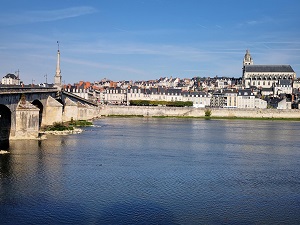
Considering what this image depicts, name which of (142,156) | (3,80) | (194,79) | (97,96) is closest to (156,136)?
(142,156)

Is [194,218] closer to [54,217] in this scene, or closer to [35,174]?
[54,217]

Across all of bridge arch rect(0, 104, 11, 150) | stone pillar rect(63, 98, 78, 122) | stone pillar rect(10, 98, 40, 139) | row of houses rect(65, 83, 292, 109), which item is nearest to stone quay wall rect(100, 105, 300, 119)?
row of houses rect(65, 83, 292, 109)

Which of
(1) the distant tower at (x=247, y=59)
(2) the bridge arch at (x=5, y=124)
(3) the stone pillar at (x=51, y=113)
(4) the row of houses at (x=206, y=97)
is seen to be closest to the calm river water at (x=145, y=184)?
(2) the bridge arch at (x=5, y=124)

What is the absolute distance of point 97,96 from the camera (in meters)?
101

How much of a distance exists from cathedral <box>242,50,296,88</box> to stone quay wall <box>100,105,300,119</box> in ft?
115

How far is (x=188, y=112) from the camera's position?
75.4 m

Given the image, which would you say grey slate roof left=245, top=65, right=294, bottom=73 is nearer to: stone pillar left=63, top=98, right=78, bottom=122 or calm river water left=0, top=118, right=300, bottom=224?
stone pillar left=63, top=98, right=78, bottom=122

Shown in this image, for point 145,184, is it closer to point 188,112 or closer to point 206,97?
point 188,112

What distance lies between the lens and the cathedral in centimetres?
11188

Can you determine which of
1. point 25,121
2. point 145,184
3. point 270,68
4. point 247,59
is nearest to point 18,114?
point 25,121

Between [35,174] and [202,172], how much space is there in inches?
300

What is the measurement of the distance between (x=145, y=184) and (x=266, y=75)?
99.5m

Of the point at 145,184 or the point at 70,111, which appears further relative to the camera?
the point at 70,111

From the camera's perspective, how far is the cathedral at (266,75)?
111875 mm
